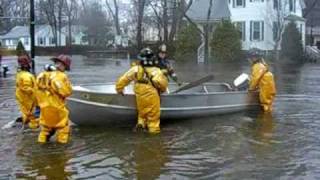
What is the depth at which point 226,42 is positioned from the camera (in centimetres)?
4331

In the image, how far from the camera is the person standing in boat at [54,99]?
31.7 feet

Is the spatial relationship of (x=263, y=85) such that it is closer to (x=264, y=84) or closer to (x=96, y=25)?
(x=264, y=84)

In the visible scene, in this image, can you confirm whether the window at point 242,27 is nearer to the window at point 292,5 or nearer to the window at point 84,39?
the window at point 292,5

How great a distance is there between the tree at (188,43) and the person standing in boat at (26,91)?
33979 mm

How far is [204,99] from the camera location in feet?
42.5

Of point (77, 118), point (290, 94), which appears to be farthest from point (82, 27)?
point (77, 118)

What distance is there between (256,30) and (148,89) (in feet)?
126

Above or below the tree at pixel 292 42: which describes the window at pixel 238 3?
above

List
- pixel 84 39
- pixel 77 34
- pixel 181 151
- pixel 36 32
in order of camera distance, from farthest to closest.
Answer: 1. pixel 77 34
2. pixel 36 32
3. pixel 84 39
4. pixel 181 151

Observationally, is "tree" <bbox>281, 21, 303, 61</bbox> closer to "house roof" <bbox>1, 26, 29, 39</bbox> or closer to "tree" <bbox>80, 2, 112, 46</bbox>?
"tree" <bbox>80, 2, 112, 46</bbox>

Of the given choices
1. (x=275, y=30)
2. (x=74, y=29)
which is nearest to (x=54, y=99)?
(x=275, y=30)

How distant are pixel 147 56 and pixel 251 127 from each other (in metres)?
2.72

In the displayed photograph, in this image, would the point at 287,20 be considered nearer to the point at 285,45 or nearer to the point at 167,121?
the point at 285,45

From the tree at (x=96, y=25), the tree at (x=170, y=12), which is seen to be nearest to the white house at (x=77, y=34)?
the tree at (x=96, y=25)
